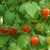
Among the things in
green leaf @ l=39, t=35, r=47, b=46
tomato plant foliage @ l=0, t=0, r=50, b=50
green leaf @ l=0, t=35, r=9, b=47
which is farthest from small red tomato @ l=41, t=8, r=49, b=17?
green leaf @ l=0, t=35, r=9, b=47

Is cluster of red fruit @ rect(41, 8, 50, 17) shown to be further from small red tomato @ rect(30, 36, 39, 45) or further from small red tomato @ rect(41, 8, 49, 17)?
small red tomato @ rect(30, 36, 39, 45)

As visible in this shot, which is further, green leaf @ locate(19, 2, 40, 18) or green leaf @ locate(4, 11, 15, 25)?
green leaf @ locate(4, 11, 15, 25)

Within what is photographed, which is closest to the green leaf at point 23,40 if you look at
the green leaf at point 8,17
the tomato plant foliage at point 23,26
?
the tomato plant foliage at point 23,26

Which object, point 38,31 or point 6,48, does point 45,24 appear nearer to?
point 38,31

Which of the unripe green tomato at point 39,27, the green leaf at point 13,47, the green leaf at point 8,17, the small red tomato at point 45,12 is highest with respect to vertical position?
the small red tomato at point 45,12

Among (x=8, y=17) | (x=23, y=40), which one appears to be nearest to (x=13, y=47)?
(x=23, y=40)

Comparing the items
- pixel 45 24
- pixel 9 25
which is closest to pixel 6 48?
pixel 9 25

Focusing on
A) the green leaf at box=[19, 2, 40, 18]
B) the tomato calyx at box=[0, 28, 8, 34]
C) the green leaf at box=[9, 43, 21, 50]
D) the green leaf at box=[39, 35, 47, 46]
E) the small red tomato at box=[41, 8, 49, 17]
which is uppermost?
the green leaf at box=[19, 2, 40, 18]

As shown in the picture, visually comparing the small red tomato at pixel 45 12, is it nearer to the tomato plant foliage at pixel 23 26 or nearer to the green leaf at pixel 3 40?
the tomato plant foliage at pixel 23 26
